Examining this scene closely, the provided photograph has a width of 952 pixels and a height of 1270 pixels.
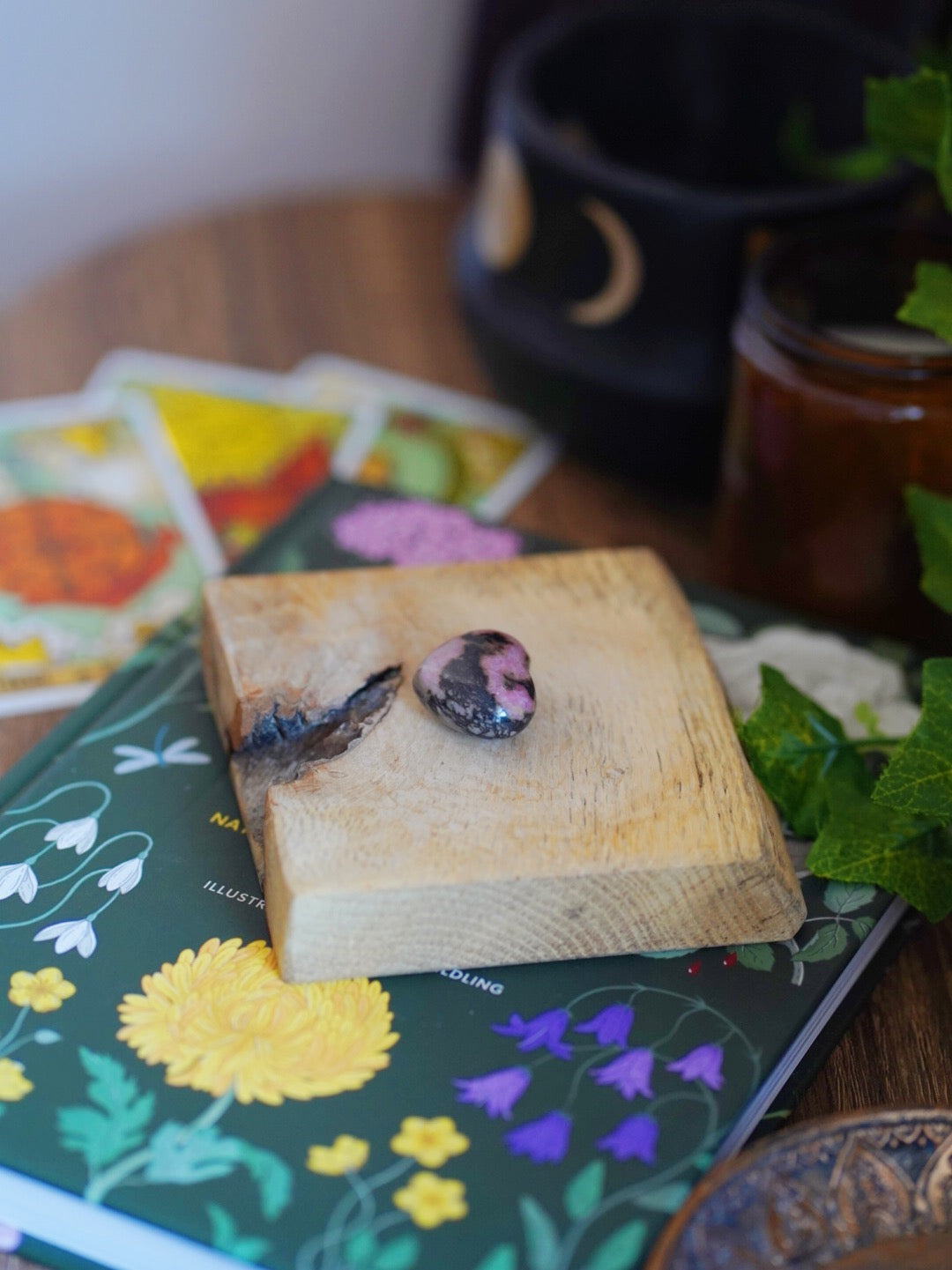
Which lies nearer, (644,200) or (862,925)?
(862,925)

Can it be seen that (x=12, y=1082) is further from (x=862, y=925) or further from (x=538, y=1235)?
(x=862, y=925)

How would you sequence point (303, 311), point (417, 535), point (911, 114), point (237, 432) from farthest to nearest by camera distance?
point (303, 311)
point (237, 432)
point (417, 535)
point (911, 114)

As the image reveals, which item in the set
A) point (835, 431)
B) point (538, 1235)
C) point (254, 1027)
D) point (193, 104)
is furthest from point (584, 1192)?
point (193, 104)

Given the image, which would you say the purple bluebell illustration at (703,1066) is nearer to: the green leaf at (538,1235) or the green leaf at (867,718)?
the green leaf at (538,1235)

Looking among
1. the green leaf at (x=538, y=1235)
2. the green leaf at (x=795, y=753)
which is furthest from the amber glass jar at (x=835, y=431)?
the green leaf at (x=538, y=1235)

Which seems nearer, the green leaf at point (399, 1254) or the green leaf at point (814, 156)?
the green leaf at point (399, 1254)
